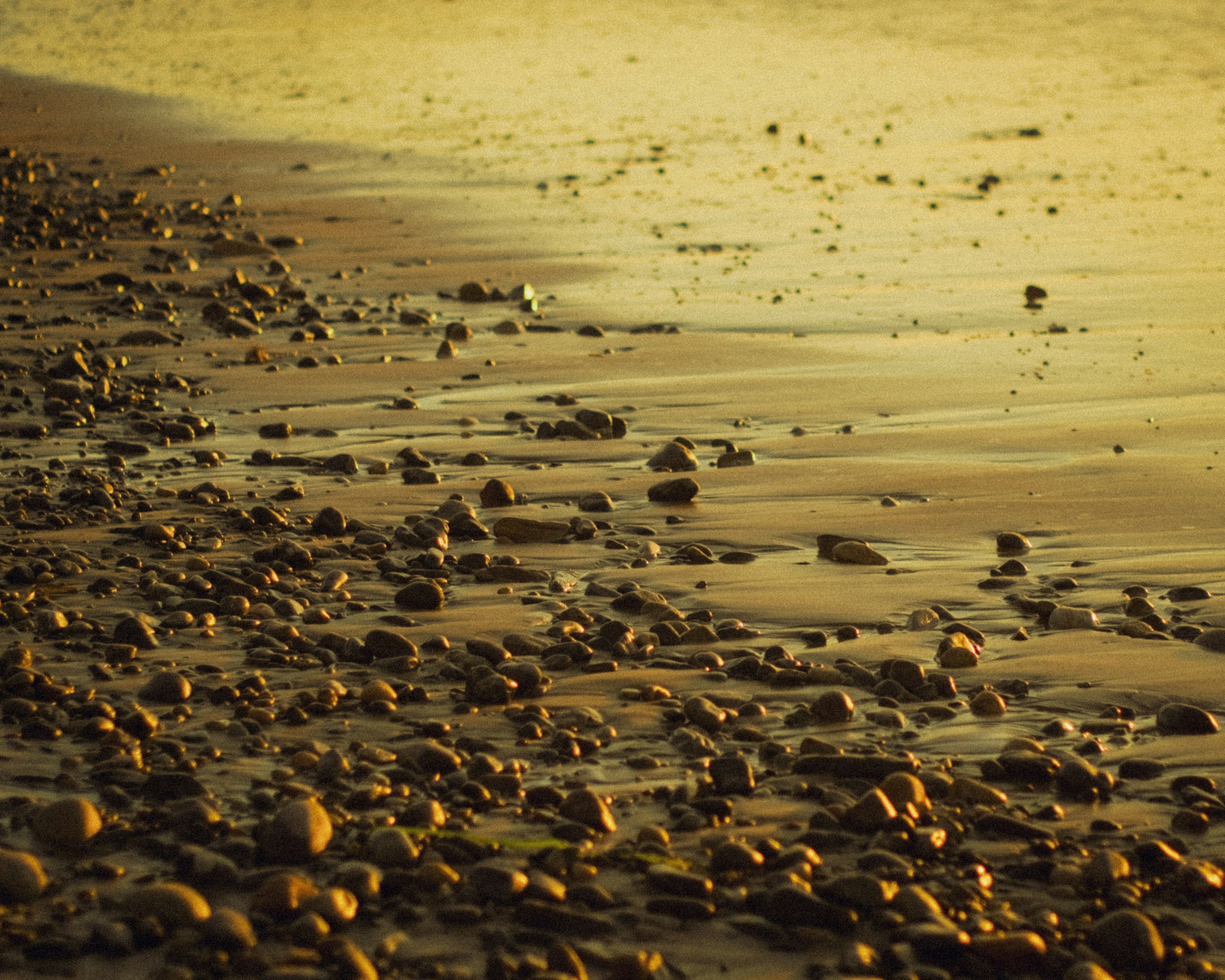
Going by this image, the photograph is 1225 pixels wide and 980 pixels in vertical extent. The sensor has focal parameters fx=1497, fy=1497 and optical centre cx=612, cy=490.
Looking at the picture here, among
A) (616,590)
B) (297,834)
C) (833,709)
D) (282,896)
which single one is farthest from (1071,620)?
(282,896)

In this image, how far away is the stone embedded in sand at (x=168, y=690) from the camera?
13.0 feet

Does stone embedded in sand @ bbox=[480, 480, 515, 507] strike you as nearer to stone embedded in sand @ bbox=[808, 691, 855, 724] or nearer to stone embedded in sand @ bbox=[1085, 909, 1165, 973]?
stone embedded in sand @ bbox=[808, 691, 855, 724]

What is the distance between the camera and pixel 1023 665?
4238 millimetres

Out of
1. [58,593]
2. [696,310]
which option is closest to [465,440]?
[58,593]

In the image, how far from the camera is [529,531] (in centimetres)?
545

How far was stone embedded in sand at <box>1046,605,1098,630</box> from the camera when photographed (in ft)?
14.8

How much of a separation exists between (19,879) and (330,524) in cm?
260

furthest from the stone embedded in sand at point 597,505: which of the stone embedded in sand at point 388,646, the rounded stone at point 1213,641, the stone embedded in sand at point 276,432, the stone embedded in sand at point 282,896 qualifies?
the stone embedded in sand at point 282,896

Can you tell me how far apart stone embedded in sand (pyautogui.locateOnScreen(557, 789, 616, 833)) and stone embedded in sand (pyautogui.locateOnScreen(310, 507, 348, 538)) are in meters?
2.34

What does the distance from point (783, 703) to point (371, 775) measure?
113 cm

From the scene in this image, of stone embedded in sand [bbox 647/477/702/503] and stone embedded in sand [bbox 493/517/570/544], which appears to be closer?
stone embedded in sand [bbox 493/517/570/544]

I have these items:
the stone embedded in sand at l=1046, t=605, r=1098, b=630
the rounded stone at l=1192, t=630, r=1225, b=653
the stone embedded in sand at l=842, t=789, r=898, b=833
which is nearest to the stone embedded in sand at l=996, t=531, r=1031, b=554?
the stone embedded in sand at l=1046, t=605, r=1098, b=630

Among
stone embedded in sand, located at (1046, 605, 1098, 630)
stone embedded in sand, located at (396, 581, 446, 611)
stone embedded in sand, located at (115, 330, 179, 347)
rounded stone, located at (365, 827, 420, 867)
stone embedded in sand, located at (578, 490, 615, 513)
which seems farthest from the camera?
stone embedded in sand, located at (115, 330, 179, 347)

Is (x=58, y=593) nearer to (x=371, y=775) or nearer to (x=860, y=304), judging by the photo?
(x=371, y=775)
